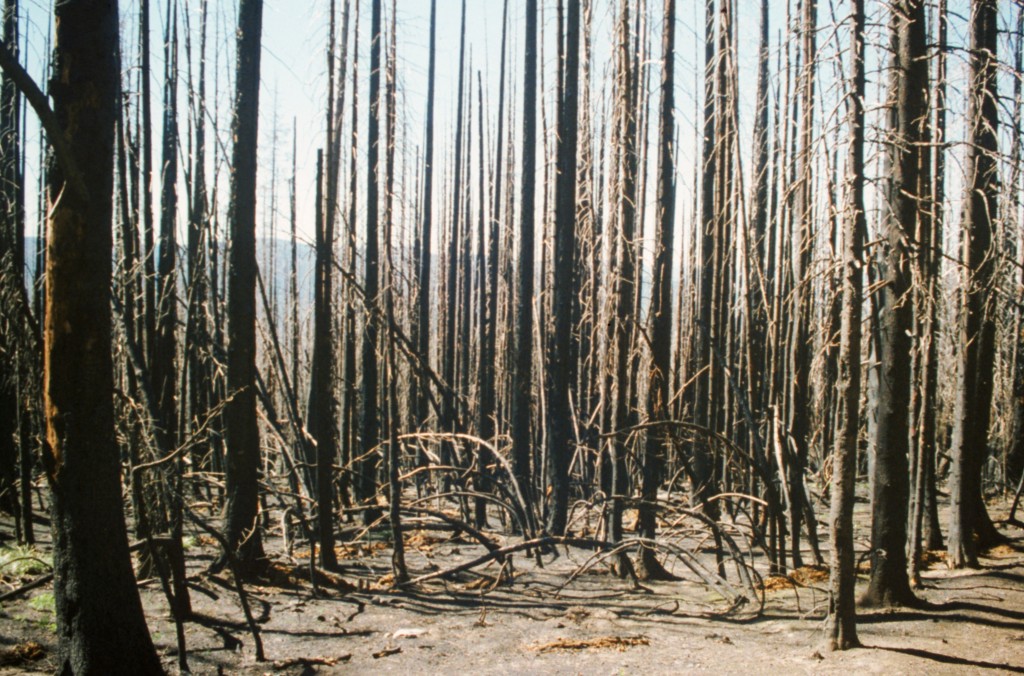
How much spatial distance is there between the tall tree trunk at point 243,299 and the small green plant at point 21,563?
5.52ft

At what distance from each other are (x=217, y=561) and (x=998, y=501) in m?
12.7

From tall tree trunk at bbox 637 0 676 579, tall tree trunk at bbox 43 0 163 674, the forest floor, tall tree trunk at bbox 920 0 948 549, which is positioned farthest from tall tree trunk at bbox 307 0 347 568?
tall tree trunk at bbox 920 0 948 549

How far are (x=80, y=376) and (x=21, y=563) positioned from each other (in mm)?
4406

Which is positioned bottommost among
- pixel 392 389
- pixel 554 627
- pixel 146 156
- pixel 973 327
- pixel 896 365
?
pixel 554 627

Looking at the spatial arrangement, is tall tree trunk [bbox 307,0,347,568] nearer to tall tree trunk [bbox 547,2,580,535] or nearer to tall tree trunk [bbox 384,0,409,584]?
tall tree trunk [bbox 384,0,409,584]

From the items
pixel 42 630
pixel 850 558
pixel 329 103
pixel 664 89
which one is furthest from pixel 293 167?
pixel 850 558

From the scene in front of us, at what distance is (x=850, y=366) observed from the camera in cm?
504

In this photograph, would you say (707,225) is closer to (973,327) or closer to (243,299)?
(973,327)

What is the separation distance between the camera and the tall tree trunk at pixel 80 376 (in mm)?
4262

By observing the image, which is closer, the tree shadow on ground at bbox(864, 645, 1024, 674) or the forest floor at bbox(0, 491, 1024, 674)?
the tree shadow on ground at bbox(864, 645, 1024, 674)

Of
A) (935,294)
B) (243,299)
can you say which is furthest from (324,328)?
(935,294)

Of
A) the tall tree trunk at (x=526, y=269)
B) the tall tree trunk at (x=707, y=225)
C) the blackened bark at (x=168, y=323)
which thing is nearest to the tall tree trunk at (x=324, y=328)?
the blackened bark at (x=168, y=323)

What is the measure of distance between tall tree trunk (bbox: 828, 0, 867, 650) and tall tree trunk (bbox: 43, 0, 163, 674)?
4415mm

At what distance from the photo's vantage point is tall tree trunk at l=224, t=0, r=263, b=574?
7.39 meters
